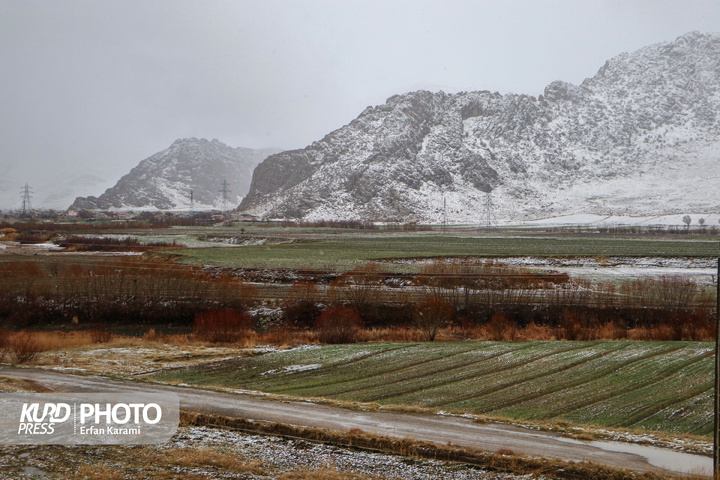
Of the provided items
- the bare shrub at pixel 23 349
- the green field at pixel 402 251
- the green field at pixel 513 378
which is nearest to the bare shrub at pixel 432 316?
the green field at pixel 513 378

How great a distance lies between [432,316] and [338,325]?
7.47 meters

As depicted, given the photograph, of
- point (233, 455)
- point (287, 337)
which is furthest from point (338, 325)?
point (233, 455)

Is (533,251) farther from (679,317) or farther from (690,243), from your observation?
(679,317)

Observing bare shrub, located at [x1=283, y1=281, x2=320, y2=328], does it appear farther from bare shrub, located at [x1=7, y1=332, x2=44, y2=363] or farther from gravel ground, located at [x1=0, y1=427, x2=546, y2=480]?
gravel ground, located at [x1=0, y1=427, x2=546, y2=480]

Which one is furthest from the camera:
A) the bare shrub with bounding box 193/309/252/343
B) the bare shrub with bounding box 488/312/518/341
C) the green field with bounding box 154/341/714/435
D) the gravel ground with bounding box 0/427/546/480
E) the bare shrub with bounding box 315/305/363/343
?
the bare shrub with bounding box 193/309/252/343

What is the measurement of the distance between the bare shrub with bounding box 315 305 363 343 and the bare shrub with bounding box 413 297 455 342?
497 cm

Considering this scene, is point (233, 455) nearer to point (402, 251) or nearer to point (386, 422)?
point (386, 422)

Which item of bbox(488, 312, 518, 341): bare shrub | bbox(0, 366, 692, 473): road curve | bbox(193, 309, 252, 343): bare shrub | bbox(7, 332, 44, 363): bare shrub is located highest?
bbox(0, 366, 692, 473): road curve

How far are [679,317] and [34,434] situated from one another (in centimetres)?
4326

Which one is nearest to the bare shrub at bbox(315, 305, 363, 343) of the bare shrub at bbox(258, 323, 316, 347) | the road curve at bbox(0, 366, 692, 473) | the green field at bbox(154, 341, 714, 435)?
the bare shrub at bbox(258, 323, 316, 347)

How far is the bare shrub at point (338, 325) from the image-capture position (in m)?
39.4

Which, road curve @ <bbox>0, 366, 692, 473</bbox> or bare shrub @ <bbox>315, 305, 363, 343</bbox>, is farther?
bare shrub @ <bbox>315, 305, 363, 343</bbox>

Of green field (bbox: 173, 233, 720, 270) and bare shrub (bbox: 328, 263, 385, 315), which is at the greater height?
green field (bbox: 173, 233, 720, 270)

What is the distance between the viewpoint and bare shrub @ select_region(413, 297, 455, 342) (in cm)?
4171
